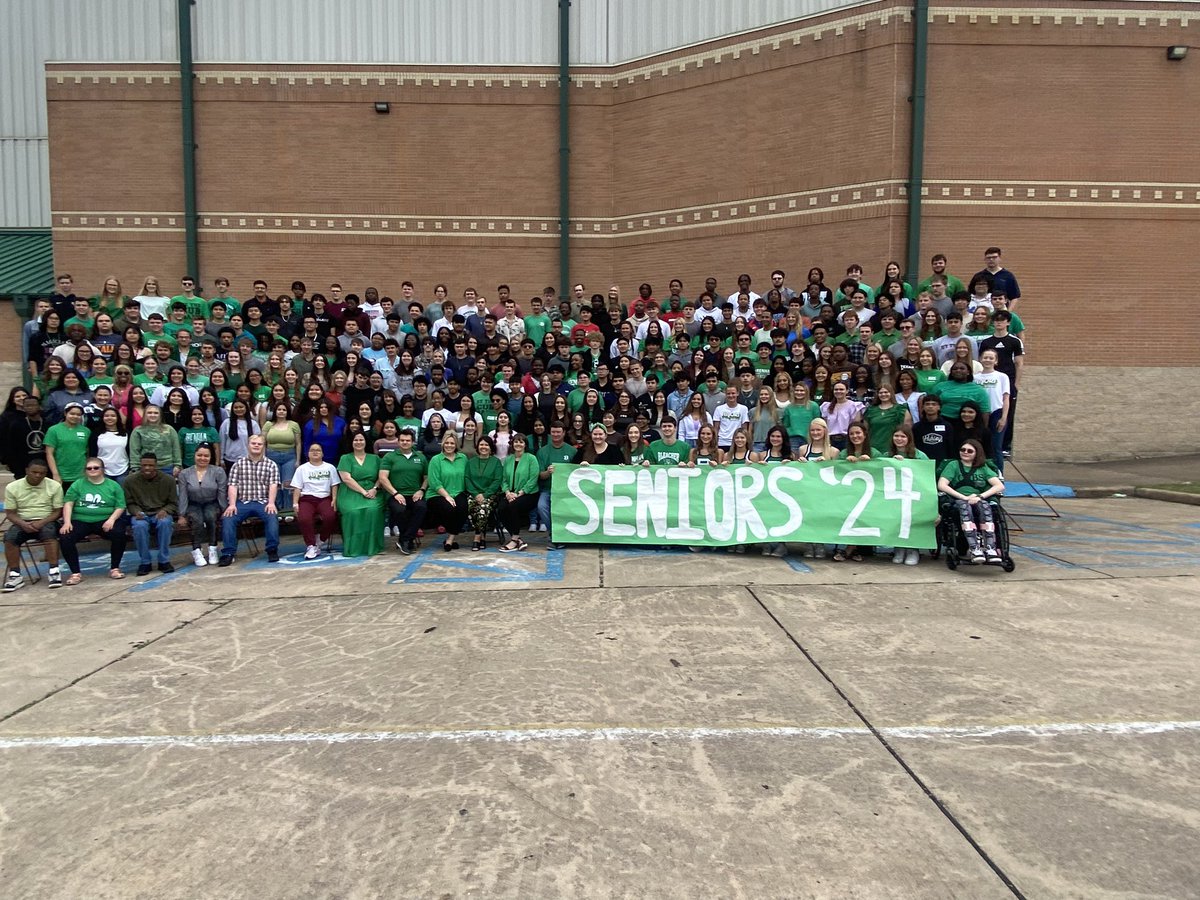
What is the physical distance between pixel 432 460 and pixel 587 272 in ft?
35.8

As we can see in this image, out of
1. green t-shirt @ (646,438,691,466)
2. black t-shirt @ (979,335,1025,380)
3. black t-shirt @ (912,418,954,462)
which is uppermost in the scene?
black t-shirt @ (979,335,1025,380)

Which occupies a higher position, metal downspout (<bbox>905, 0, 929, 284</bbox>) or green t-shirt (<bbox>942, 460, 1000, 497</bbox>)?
metal downspout (<bbox>905, 0, 929, 284</bbox>)

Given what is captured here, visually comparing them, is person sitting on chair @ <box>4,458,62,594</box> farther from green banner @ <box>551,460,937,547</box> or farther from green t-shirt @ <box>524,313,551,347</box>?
green t-shirt @ <box>524,313,551,347</box>

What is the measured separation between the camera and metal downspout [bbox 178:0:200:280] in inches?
707

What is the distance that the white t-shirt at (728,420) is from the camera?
Result: 9.26 metres

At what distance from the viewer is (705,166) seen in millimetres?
17547

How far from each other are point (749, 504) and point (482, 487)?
3.10 m

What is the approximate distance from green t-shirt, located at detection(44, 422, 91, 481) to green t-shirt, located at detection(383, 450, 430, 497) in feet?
10.4

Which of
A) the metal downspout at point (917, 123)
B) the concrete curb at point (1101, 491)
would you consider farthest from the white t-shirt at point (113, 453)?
the metal downspout at point (917, 123)

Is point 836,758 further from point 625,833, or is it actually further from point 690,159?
point 690,159

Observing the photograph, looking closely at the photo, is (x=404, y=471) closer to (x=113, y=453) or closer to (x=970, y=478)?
(x=113, y=453)

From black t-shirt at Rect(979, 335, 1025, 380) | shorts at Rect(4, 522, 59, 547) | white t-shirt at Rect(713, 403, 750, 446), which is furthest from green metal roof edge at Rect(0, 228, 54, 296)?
black t-shirt at Rect(979, 335, 1025, 380)

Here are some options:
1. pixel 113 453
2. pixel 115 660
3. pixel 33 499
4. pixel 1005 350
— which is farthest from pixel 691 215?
pixel 115 660

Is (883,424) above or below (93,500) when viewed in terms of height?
above
